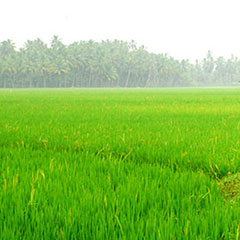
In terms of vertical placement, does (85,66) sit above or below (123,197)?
above

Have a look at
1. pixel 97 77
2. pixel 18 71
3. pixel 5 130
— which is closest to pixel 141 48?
pixel 97 77

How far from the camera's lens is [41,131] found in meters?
5.04

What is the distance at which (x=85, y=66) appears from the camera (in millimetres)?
89500

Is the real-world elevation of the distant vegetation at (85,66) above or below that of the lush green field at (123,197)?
above

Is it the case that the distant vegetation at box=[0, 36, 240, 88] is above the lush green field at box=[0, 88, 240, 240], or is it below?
above

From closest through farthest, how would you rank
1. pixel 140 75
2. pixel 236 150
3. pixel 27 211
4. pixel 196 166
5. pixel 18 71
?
pixel 27 211 < pixel 196 166 < pixel 236 150 < pixel 18 71 < pixel 140 75

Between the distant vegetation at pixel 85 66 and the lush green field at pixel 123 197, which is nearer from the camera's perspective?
the lush green field at pixel 123 197

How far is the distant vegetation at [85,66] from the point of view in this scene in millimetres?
82188

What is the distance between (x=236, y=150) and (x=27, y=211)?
242 centimetres

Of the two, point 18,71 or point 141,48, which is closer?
point 18,71

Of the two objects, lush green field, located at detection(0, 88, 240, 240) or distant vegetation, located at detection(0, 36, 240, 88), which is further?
distant vegetation, located at detection(0, 36, 240, 88)

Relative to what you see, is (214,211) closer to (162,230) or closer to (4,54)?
(162,230)

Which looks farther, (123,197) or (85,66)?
(85,66)

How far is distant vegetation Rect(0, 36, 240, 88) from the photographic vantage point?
270ft
